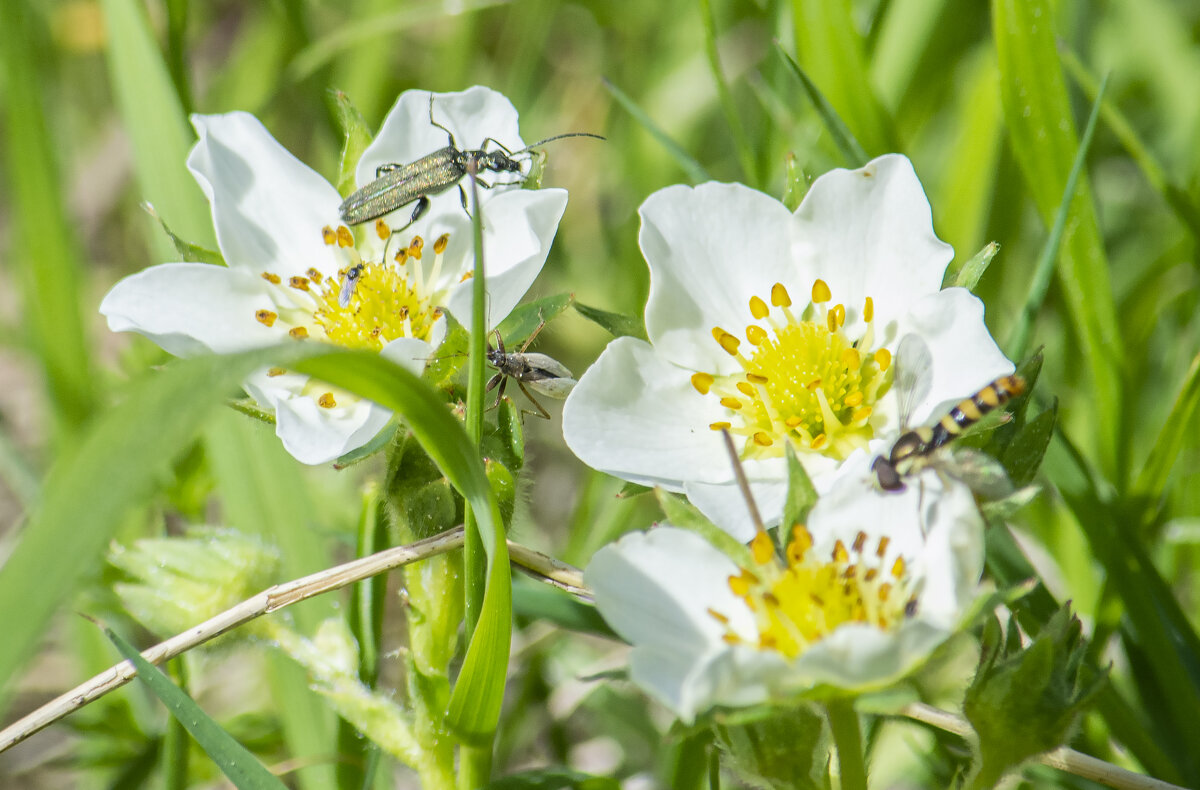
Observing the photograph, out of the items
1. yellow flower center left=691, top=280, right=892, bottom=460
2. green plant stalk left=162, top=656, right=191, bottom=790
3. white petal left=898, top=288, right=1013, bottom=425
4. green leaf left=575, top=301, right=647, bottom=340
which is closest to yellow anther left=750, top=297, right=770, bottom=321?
yellow flower center left=691, top=280, right=892, bottom=460

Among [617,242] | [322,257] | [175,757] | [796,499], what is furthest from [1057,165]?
[175,757]

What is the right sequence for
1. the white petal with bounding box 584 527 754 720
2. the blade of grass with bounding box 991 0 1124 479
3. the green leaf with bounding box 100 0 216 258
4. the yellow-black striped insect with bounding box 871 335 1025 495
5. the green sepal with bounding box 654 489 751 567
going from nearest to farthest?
the white petal with bounding box 584 527 754 720
the yellow-black striped insect with bounding box 871 335 1025 495
the green sepal with bounding box 654 489 751 567
the blade of grass with bounding box 991 0 1124 479
the green leaf with bounding box 100 0 216 258

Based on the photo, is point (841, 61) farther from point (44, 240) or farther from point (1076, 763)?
point (44, 240)

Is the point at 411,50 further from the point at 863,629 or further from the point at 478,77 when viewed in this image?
the point at 863,629

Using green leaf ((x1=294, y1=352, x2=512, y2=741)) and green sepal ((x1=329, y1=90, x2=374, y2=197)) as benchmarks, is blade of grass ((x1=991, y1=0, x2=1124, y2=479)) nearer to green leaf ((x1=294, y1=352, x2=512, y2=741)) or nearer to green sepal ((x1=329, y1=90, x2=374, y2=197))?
green sepal ((x1=329, y1=90, x2=374, y2=197))

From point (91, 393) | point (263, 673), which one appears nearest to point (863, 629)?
point (263, 673)

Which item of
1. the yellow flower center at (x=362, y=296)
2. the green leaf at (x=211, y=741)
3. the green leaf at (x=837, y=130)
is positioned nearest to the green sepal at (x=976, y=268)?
the green leaf at (x=837, y=130)

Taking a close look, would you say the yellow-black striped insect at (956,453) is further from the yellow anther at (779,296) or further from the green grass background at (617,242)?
the green grass background at (617,242)
